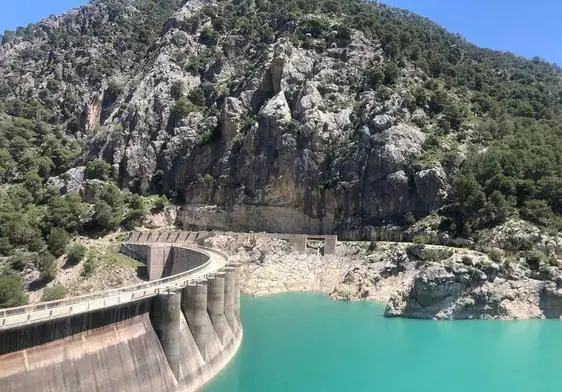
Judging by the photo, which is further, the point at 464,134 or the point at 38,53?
the point at 38,53

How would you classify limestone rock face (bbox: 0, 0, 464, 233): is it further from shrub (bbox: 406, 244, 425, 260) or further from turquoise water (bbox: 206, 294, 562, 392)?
turquoise water (bbox: 206, 294, 562, 392)

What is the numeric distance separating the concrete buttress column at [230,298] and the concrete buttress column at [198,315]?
714 centimetres

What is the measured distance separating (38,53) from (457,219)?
489ft

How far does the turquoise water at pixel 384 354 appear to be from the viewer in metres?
40.9

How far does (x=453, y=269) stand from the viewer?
206 ft

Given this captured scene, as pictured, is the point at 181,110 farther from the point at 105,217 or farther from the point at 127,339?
the point at 127,339

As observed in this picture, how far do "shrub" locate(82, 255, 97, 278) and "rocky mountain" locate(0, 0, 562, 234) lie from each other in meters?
28.6

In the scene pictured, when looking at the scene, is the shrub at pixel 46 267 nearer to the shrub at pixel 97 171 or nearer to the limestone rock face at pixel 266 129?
the limestone rock face at pixel 266 129

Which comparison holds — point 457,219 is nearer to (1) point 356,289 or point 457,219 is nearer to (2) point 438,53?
(1) point 356,289

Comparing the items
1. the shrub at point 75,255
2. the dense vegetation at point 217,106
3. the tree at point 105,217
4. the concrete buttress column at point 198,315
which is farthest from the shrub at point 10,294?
the tree at point 105,217

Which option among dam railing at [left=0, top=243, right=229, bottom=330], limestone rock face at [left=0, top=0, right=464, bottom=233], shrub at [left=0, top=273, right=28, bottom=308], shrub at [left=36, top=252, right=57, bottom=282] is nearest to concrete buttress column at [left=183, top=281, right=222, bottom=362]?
dam railing at [left=0, top=243, right=229, bottom=330]

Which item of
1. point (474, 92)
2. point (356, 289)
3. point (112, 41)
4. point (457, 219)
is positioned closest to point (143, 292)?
point (356, 289)

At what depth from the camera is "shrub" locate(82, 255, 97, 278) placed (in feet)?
254

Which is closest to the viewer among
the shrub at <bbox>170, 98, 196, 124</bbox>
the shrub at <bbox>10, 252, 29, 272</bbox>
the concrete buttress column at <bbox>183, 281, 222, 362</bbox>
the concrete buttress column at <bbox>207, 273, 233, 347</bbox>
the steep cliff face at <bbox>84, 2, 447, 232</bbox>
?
the concrete buttress column at <bbox>183, 281, 222, 362</bbox>
